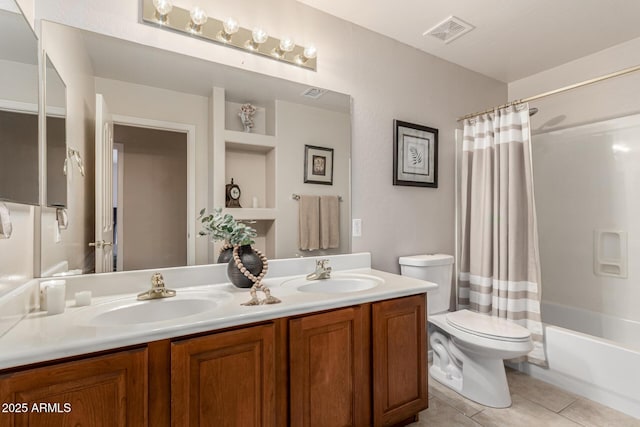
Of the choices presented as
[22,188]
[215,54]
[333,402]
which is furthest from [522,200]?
[22,188]

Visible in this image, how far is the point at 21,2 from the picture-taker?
1.16 m

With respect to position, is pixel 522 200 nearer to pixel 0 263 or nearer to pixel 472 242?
pixel 472 242

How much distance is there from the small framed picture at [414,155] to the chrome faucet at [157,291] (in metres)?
1.58

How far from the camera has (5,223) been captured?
920 mm

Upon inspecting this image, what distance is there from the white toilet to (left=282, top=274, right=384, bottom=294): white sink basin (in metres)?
0.54

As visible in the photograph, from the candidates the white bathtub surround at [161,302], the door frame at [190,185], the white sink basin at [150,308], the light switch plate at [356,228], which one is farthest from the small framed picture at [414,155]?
the white sink basin at [150,308]

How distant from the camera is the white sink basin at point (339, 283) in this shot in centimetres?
167

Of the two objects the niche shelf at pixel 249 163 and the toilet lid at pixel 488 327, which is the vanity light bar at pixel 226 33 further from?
the toilet lid at pixel 488 327

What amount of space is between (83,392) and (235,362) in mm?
429

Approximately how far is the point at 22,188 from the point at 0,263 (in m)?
0.25

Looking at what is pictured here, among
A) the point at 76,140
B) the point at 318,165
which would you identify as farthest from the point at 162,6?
the point at 318,165

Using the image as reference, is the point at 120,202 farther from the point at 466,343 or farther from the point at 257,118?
the point at 466,343

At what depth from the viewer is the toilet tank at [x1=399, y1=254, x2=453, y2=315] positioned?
2.15 m

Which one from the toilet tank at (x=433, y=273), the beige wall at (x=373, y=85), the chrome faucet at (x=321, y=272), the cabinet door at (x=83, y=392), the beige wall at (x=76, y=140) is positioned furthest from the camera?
the toilet tank at (x=433, y=273)
